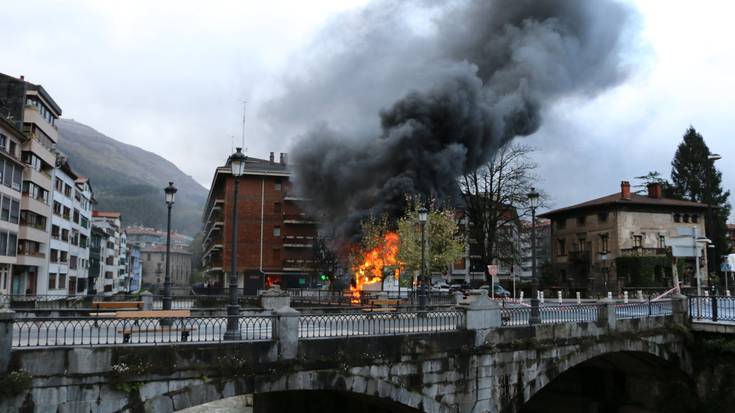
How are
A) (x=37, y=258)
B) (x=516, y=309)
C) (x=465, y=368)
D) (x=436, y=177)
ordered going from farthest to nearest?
(x=436, y=177)
(x=37, y=258)
(x=516, y=309)
(x=465, y=368)

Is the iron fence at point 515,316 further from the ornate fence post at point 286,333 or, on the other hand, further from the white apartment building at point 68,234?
the white apartment building at point 68,234

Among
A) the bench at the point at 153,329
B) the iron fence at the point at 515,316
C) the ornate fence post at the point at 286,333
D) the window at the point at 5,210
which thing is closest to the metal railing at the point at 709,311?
the iron fence at the point at 515,316

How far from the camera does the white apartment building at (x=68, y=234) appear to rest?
162 ft

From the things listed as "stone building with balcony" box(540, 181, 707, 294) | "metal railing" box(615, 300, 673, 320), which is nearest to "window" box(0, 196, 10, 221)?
"metal railing" box(615, 300, 673, 320)

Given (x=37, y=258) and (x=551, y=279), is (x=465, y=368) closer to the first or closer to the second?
(x=37, y=258)

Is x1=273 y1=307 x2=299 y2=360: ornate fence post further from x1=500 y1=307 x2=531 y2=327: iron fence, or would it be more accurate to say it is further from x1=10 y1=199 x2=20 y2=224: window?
x1=10 y1=199 x2=20 y2=224: window

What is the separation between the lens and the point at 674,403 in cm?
2119

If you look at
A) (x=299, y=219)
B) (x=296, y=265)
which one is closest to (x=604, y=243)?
(x=296, y=265)

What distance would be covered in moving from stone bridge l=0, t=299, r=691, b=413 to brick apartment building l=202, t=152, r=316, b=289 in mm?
44791

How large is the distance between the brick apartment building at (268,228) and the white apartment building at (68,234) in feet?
48.6

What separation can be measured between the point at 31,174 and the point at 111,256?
57772 mm

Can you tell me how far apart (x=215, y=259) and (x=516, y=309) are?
58991 mm

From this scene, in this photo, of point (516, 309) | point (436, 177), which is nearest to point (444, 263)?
point (436, 177)

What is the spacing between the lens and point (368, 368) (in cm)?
1295
